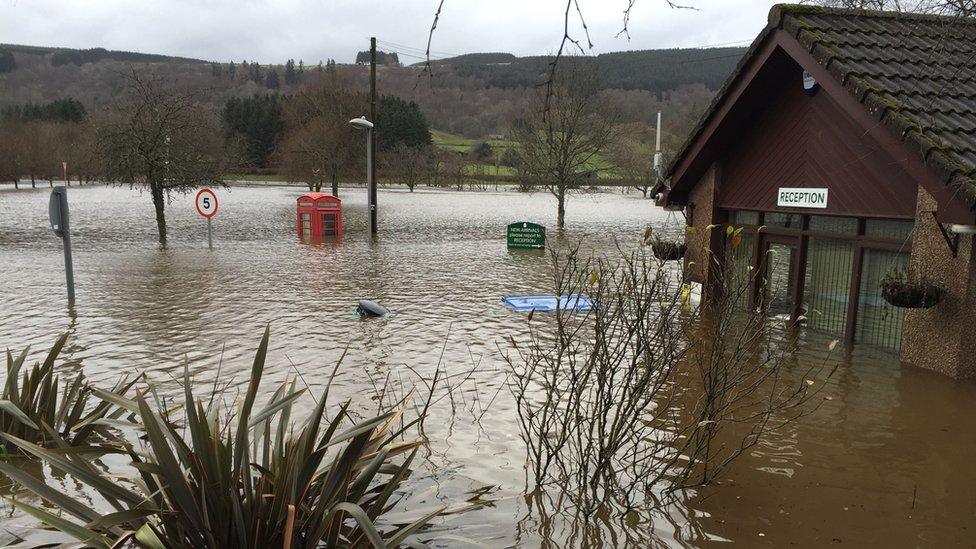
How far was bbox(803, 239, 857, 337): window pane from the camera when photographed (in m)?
10.3

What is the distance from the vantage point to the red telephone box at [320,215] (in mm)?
24891

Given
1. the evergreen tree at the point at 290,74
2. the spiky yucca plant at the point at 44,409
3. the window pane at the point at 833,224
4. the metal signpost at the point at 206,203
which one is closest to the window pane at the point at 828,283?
the window pane at the point at 833,224

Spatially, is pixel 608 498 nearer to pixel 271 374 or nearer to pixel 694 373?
pixel 694 373

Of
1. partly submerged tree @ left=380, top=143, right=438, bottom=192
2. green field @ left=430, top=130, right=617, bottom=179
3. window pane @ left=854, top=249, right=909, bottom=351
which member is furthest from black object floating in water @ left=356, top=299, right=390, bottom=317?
partly submerged tree @ left=380, top=143, right=438, bottom=192

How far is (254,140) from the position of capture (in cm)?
8169

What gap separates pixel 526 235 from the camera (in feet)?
70.7

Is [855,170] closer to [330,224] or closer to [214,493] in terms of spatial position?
[214,493]

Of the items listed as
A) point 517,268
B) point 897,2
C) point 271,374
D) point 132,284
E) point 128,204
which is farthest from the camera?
point 128,204

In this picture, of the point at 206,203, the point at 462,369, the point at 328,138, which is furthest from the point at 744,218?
the point at 328,138

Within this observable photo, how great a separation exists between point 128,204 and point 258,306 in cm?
3246

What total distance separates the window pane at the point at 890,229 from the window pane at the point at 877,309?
213mm

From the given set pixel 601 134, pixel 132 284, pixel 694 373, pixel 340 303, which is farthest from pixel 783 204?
pixel 601 134

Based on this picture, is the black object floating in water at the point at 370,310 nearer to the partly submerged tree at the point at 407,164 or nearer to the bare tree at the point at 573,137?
the bare tree at the point at 573,137

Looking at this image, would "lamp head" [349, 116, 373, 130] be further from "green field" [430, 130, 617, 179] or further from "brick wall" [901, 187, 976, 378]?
"green field" [430, 130, 617, 179]
